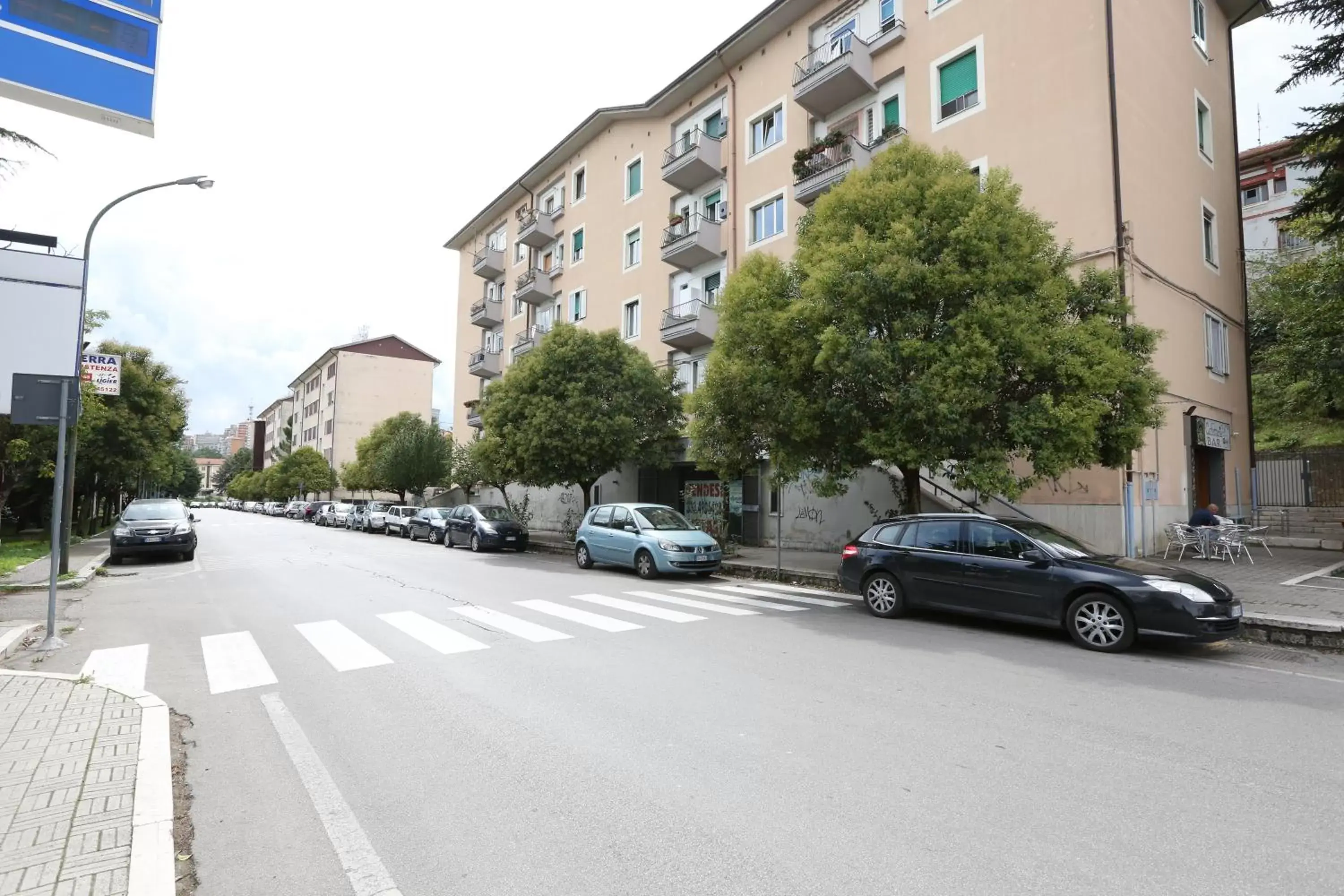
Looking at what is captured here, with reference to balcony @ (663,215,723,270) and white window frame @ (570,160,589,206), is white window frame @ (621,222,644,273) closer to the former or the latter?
balcony @ (663,215,723,270)

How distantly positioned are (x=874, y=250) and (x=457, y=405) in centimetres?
3628

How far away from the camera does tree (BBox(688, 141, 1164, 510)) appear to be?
10570mm

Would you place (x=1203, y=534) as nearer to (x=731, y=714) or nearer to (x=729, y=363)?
(x=729, y=363)

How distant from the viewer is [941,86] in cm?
1823

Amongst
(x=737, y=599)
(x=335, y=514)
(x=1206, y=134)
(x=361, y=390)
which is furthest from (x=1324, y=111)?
(x=361, y=390)

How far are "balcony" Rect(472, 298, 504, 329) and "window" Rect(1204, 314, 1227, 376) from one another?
31673 millimetres

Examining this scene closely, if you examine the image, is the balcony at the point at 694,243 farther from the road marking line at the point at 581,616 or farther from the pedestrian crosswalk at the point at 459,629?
the road marking line at the point at 581,616

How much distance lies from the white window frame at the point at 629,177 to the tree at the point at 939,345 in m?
17.4

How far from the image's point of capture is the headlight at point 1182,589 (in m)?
7.44

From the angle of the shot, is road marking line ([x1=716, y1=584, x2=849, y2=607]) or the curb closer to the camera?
the curb

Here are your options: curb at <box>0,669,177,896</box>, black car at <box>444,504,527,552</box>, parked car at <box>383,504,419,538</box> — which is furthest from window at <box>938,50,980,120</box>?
parked car at <box>383,504,419,538</box>

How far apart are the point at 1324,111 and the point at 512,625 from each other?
2031cm

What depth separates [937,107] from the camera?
59.8 feet

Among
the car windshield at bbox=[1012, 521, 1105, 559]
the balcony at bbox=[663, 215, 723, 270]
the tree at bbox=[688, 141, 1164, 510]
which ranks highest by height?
the balcony at bbox=[663, 215, 723, 270]
